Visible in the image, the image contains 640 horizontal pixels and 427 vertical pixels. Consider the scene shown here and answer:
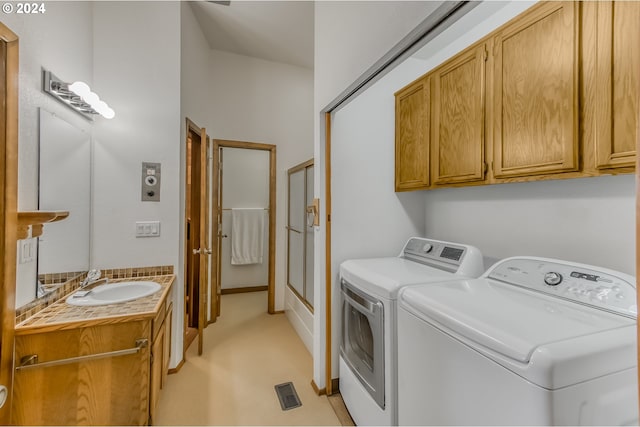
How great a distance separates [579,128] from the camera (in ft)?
3.66

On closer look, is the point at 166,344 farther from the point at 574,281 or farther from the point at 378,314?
the point at 574,281

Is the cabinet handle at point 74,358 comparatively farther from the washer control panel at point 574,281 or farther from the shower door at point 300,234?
the washer control panel at point 574,281

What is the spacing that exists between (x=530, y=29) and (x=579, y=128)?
1.83ft

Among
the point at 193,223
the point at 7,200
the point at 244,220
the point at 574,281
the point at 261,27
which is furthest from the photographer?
the point at 244,220

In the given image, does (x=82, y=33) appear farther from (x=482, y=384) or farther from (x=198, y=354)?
(x=482, y=384)

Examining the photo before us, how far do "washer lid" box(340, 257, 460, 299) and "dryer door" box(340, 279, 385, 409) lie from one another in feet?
0.20

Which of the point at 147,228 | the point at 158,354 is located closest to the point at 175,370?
the point at 158,354

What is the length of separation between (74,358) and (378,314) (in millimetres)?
1558

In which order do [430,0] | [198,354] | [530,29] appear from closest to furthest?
1. [430,0]
2. [530,29]
3. [198,354]

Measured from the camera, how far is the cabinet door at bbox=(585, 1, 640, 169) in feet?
3.12

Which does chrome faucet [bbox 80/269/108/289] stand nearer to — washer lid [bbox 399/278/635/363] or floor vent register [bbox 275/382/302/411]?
floor vent register [bbox 275/382/302/411]

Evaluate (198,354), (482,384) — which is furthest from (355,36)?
(198,354)

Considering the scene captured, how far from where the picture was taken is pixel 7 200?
124cm

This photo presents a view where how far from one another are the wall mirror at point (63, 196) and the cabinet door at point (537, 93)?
2.55m
